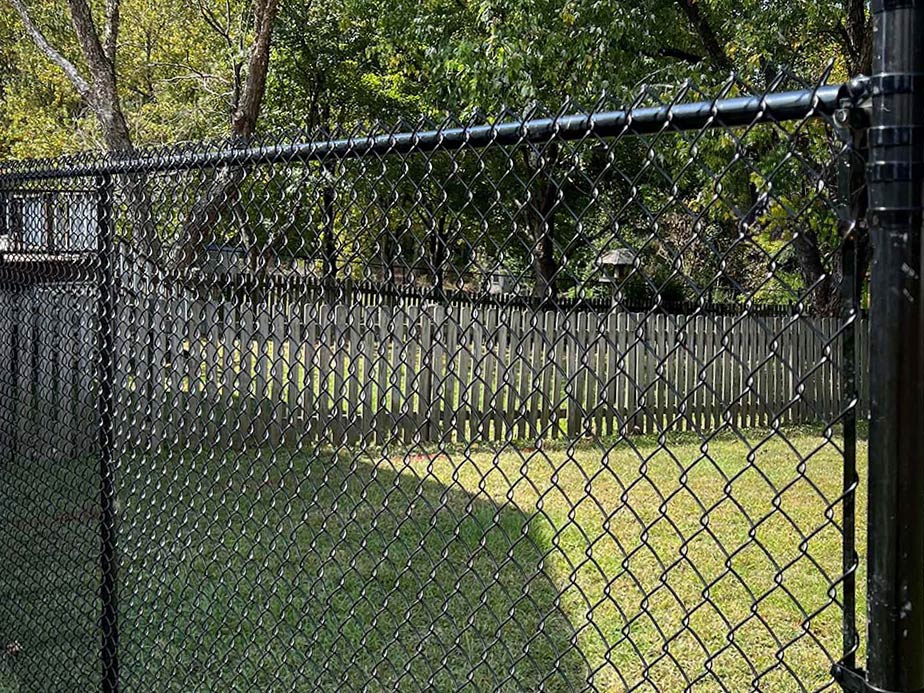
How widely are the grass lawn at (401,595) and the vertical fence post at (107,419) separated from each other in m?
0.19

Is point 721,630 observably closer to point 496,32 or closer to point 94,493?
point 94,493

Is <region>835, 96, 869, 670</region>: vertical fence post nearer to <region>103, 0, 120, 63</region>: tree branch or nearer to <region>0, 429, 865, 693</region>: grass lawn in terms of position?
<region>0, 429, 865, 693</region>: grass lawn

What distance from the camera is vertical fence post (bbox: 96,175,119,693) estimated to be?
268cm

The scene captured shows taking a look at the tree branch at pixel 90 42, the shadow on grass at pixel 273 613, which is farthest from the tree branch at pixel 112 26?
the shadow on grass at pixel 273 613

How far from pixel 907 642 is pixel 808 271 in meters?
9.21

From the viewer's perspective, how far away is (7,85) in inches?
744

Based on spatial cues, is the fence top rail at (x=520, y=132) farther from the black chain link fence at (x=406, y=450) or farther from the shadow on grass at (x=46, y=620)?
the shadow on grass at (x=46, y=620)

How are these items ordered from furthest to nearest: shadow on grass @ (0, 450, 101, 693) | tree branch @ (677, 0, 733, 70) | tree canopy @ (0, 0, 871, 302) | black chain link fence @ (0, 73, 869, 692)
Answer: tree branch @ (677, 0, 733, 70) → tree canopy @ (0, 0, 871, 302) → shadow on grass @ (0, 450, 101, 693) → black chain link fence @ (0, 73, 869, 692)

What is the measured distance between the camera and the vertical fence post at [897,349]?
1.11m

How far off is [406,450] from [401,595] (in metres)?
1.01

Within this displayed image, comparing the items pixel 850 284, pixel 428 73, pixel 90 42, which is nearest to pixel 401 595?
pixel 850 284

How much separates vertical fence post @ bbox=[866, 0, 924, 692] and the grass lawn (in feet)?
3.40

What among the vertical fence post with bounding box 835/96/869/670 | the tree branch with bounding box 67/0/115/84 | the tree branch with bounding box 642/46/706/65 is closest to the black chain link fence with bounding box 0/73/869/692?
the vertical fence post with bounding box 835/96/869/670

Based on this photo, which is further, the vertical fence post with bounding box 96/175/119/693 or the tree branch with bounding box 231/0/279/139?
the tree branch with bounding box 231/0/279/139
